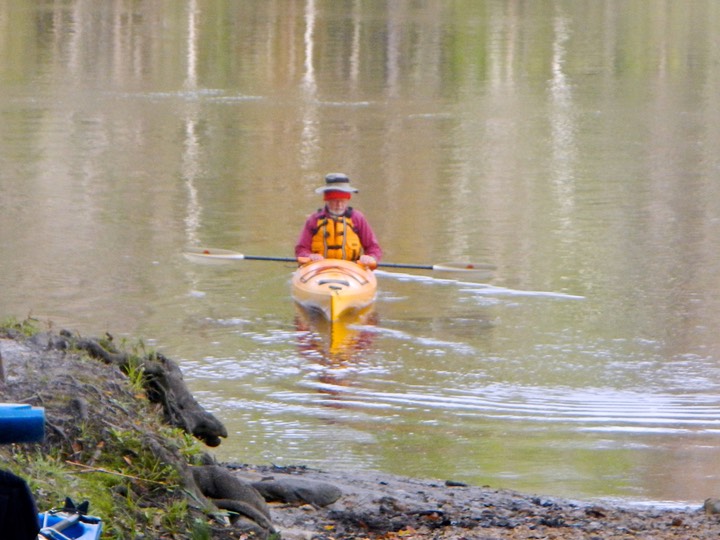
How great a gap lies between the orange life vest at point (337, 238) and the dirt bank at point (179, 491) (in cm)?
629

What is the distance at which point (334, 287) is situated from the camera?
13289 mm

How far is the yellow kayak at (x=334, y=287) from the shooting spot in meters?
13.2

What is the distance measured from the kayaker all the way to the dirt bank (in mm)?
6257

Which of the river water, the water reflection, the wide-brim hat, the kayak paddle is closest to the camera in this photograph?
the river water

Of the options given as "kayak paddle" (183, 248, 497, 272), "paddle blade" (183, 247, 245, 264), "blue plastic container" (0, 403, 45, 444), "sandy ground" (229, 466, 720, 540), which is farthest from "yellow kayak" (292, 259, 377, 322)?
"blue plastic container" (0, 403, 45, 444)

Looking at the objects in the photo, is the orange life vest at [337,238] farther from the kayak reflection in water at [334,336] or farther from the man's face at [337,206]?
the kayak reflection in water at [334,336]

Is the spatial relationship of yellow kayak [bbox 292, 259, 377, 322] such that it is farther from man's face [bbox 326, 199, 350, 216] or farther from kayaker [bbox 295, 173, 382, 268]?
man's face [bbox 326, 199, 350, 216]

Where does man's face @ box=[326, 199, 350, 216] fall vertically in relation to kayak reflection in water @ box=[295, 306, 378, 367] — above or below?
above

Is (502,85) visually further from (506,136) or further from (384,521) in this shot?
(384,521)

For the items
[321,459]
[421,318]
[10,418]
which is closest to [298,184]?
[421,318]

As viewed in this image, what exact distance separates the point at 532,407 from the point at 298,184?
1014 centimetres

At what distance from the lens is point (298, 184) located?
2020 cm

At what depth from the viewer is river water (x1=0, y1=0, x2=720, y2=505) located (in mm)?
9867

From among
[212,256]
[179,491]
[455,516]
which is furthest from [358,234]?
[179,491]
